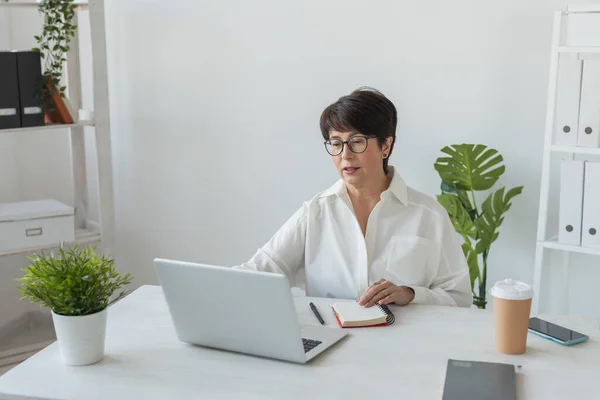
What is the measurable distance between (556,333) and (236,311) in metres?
0.74

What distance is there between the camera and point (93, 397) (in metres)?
1.64

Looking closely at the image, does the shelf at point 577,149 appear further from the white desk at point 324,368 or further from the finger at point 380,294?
the finger at point 380,294

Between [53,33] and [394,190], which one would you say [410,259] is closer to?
[394,190]

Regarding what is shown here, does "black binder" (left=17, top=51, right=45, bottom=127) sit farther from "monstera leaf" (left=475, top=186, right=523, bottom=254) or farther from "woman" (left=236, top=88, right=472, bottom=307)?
"monstera leaf" (left=475, top=186, right=523, bottom=254)

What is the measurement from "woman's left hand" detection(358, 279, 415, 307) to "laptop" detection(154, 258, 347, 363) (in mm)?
224

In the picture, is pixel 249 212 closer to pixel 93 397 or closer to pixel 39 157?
pixel 39 157

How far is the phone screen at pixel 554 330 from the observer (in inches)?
74.9

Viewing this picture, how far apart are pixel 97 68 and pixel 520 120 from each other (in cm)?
178

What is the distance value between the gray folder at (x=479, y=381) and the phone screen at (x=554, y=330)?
241 millimetres

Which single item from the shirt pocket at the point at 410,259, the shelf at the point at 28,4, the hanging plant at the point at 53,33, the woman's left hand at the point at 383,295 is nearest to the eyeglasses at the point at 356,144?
the shirt pocket at the point at 410,259

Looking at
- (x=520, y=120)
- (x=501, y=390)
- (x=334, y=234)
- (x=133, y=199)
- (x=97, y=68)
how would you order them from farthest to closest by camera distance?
(x=133, y=199)
(x=97, y=68)
(x=520, y=120)
(x=334, y=234)
(x=501, y=390)

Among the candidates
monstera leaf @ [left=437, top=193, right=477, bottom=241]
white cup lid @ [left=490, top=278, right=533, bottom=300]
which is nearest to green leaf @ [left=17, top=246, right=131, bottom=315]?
white cup lid @ [left=490, top=278, right=533, bottom=300]

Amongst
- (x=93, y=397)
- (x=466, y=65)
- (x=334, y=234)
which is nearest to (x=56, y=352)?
Result: (x=93, y=397)

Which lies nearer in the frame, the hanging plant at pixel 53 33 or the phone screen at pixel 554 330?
the phone screen at pixel 554 330
